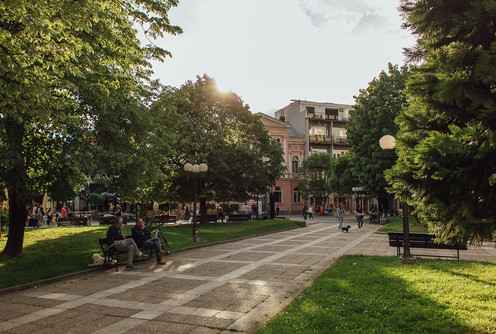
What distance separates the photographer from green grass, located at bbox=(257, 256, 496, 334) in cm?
457

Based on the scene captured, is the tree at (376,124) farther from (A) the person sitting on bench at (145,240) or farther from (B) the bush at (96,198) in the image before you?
(B) the bush at (96,198)

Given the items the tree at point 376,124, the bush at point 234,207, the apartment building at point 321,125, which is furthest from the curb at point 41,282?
the apartment building at point 321,125

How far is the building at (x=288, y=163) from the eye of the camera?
5384cm

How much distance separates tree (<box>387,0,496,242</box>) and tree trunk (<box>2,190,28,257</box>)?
37.1ft

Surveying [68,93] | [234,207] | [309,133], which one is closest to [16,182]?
[68,93]

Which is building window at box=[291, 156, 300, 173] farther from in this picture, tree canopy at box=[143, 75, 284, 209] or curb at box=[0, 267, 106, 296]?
curb at box=[0, 267, 106, 296]

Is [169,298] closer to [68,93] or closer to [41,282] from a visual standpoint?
[41,282]

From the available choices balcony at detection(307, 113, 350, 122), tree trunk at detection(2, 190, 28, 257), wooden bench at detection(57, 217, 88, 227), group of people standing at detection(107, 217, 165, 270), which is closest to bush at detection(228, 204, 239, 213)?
balcony at detection(307, 113, 350, 122)

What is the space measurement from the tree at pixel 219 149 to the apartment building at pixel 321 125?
→ 30543 mm

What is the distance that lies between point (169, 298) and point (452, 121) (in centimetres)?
554

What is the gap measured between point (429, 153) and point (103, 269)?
355 inches

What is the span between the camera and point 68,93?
8.99 m

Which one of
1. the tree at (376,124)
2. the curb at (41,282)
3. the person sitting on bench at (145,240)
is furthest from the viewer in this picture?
the tree at (376,124)

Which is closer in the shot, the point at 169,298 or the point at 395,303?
the point at 395,303
